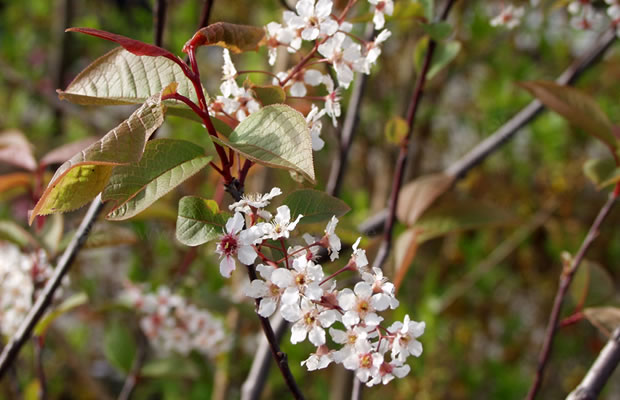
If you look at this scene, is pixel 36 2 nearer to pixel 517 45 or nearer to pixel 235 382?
pixel 235 382

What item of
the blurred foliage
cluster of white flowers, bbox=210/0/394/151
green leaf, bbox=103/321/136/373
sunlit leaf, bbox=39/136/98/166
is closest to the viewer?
cluster of white flowers, bbox=210/0/394/151

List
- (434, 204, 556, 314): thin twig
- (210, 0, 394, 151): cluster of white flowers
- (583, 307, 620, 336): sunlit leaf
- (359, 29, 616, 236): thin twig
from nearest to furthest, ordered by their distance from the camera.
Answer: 1. (210, 0, 394, 151): cluster of white flowers
2. (583, 307, 620, 336): sunlit leaf
3. (359, 29, 616, 236): thin twig
4. (434, 204, 556, 314): thin twig

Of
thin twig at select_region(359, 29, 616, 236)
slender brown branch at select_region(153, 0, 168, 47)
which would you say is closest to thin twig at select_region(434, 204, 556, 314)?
thin twig at select_region(359, 29, 616, 236)

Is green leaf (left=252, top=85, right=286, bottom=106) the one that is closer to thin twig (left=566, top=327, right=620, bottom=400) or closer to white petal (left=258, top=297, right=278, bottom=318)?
white petal (left=258, top=297, right=278, bottom=318)

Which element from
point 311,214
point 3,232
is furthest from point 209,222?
point 3,232

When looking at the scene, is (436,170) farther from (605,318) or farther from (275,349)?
(275,349)

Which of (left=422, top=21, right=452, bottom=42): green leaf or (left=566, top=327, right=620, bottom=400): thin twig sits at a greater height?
(left=422, top=21, right=452, bottom=42): green leaf

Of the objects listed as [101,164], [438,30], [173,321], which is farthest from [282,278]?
[173,321]
